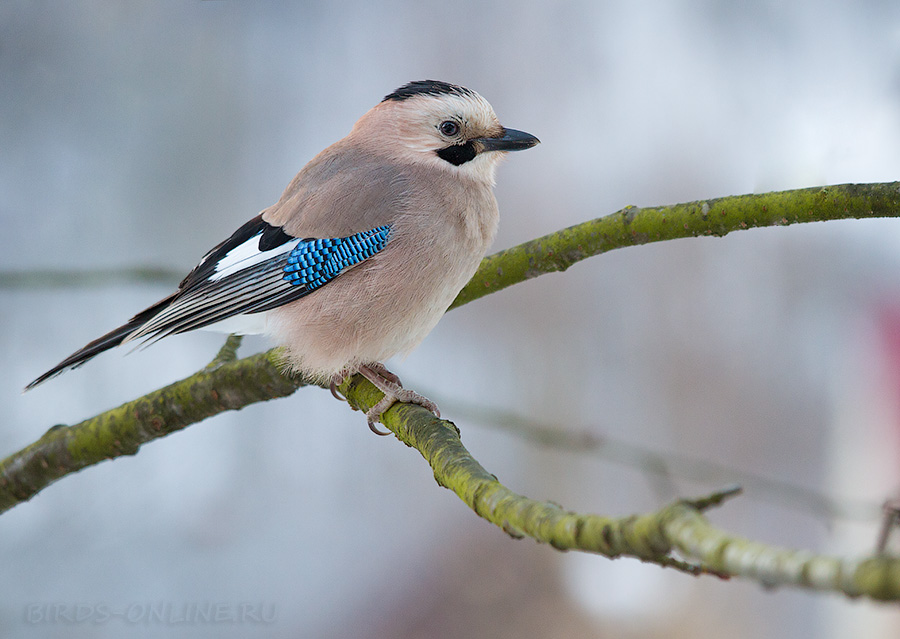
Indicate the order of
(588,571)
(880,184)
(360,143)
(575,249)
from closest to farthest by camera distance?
(880,184) < (575,249) < (360,143) < (588,571)

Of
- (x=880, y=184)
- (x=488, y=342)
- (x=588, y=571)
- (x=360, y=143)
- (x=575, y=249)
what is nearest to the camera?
(x=880, y=184)

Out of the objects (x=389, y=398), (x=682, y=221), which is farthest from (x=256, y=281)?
(x=682, y=221)

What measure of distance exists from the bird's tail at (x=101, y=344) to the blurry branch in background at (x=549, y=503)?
10 cm

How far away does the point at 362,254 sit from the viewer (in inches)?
53.1

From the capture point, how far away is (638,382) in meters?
2.24

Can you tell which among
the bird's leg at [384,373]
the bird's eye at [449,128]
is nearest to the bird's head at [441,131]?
the bird's eye at [449,128]

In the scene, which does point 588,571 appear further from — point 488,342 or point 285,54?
point 285,54

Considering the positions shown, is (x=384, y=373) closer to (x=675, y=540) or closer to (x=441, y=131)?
(x=441, y=131)

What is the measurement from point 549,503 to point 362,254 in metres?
0.73

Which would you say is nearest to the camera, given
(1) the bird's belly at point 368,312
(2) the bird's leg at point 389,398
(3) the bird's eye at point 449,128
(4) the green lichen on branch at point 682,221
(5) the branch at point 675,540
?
(5) the branch at point 675,540

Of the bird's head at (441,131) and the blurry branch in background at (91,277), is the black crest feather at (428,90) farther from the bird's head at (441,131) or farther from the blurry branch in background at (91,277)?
the blurry branch in background at (91,277)

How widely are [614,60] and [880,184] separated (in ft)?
4.23

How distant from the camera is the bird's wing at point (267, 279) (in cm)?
132

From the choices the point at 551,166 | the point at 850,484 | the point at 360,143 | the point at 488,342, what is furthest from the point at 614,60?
the point at 850,484
